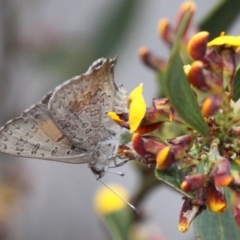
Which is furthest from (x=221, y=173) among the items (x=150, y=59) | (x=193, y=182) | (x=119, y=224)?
(x=119, y=224)

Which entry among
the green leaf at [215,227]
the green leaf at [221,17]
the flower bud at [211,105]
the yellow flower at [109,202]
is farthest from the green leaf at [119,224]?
the flower bud at [211,105]

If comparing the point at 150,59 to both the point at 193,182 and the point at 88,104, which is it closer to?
the point at 88,104

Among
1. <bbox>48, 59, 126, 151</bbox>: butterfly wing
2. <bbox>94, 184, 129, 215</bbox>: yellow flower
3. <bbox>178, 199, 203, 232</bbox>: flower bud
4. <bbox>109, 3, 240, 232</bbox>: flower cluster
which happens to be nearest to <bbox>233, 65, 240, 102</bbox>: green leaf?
<bbox>109, 3, 240, 232</bbox>: flower cluster

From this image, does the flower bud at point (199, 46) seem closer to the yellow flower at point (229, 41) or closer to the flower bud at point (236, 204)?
the yellow flower at point (229, 41)

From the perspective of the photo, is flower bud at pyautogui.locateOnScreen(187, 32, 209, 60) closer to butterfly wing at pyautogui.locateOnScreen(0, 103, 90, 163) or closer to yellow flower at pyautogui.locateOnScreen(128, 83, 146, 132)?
yellow flower at pyautogui.locateOnScreen(128, 83, 146, 132)

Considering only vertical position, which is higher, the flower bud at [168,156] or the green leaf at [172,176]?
the flower bud at [168,156]
